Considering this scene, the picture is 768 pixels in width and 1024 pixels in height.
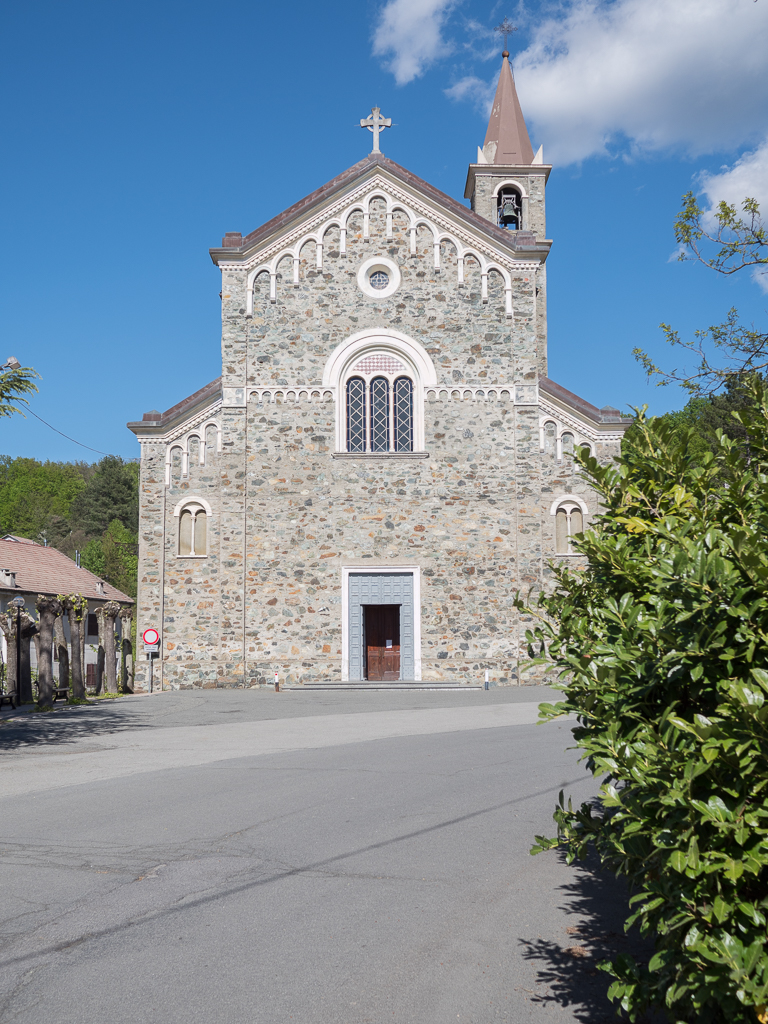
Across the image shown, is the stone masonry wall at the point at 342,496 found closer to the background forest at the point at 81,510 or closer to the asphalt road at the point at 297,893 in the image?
the asphalt road at the point at 297,893

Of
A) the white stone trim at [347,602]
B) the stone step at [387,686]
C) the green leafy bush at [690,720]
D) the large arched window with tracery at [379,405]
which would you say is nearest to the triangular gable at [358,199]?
the large arched window with tracery at [379,405]

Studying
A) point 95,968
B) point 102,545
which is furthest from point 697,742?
point 102,545

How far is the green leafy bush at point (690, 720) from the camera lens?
8.50 feet

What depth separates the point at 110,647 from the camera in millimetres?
23656

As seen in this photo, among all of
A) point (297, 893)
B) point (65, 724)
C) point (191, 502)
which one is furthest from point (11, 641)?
point (297, 893)

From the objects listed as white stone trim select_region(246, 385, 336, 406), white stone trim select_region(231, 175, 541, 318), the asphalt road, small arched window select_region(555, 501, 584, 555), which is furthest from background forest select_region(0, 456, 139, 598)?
the asphalt road

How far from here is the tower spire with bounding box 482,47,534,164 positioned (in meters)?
35.1

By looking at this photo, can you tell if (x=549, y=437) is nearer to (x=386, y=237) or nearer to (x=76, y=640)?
(x=386, y=237)

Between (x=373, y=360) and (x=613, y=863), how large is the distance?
2256cm

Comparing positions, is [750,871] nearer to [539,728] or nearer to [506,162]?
[539,728]

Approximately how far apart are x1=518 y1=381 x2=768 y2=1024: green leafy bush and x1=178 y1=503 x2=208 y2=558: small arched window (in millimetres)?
21642

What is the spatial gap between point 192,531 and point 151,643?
11.3ft

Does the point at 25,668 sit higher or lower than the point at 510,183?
lower

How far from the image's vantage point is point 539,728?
15180mm
